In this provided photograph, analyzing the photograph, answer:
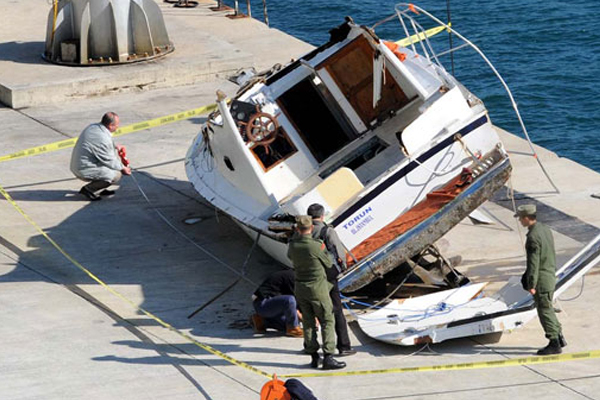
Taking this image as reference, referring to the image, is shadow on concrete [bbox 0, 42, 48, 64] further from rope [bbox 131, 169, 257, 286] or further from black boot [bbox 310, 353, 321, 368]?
black boot [bbox 310, 353, 321, 368]

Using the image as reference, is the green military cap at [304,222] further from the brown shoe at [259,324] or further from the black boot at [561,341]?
the black boot at [561,341]

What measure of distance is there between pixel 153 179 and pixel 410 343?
602 cm

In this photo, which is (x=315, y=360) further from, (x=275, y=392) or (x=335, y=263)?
(x=275, y=392)

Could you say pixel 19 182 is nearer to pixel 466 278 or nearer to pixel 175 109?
pixel 175 109

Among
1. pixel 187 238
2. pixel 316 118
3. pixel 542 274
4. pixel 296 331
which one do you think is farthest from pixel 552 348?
pixel 187 238

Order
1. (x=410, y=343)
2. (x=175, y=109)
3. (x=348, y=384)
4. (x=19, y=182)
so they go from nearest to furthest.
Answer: (x=348, y=384)
(x=410, y=343)
(x=19, y=182)
(x=175, y=109)

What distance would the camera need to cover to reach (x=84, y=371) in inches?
406

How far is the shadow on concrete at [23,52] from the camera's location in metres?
20.2

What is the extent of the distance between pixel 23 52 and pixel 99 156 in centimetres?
693

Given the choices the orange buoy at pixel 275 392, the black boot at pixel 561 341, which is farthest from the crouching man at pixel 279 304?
the black boot at pixel 561 341

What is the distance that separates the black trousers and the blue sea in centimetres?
1379

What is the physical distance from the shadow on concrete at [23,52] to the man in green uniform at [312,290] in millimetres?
10948

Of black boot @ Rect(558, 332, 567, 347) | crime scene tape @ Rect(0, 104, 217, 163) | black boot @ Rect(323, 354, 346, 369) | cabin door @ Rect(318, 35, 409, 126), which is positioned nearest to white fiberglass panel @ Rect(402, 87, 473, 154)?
cabin door @ Rect(318, 35, 409, 126)

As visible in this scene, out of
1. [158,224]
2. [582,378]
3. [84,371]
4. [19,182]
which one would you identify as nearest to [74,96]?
[19,182]
